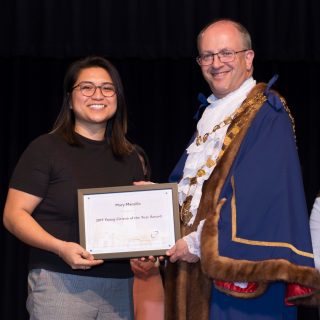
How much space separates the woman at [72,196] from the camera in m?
2.61

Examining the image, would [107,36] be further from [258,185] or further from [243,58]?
[258,185]

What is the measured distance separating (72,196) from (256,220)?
2.31 feet

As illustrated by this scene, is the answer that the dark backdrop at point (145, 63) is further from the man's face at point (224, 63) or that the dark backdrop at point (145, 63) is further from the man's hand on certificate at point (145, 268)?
the man's hand on certificate at point (145, 268)

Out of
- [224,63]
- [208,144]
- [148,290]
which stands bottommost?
[148,290]

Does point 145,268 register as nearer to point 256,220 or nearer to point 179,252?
point 179,252

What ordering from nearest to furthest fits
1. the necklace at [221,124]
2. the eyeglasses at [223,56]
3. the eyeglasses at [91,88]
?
the eyeglasses at [91,88]
the necklace at [221,124]
the eyeglasses at [223,56]

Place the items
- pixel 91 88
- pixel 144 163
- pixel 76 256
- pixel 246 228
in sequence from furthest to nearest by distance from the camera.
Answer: pixel 144 163
pixel 91 88
pixel 246 228
pixel 76 256

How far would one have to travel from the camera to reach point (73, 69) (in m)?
2.94

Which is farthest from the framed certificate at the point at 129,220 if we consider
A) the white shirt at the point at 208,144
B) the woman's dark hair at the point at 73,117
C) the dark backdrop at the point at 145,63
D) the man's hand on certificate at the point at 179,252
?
the dark backdrop at the point at 145,63

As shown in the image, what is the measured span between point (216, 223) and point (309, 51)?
8.79 ft

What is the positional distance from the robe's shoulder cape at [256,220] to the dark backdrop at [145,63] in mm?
2178

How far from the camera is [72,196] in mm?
2723

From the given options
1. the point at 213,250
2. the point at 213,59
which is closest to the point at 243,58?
the point at 213,59

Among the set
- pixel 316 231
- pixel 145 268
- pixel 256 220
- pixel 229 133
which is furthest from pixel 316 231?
pixel 145 268
